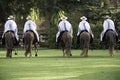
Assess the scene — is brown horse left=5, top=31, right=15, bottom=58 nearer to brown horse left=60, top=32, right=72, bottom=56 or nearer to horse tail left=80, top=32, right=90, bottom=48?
brown horse left=60, top=32, right=72, bottom=56

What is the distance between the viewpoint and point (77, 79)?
11.4 meters

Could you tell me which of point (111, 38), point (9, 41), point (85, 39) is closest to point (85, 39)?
point (85, 39)

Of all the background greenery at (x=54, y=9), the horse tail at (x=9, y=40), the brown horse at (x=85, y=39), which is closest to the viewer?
the horse tail at (x=9, y=40)

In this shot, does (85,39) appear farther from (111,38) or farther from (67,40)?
(111,38)

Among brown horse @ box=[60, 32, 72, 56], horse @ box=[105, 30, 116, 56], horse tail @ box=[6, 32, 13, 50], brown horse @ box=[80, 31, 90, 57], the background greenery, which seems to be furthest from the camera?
the background greenery

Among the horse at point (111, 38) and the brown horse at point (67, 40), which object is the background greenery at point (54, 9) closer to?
the brown horse at point (67, 40)

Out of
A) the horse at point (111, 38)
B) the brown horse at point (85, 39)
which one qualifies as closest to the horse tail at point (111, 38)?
the horse at point (111, 38)

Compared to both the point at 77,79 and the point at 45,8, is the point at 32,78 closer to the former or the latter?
the point at 77,79

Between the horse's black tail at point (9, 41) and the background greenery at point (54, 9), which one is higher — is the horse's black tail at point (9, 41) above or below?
below

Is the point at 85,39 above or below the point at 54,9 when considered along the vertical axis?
below

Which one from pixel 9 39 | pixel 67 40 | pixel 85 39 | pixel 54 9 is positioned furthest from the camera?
pixel 54 9

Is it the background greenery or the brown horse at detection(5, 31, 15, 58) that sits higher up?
the background greenery

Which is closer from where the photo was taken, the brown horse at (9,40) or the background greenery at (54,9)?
the brown horse at (9,40)

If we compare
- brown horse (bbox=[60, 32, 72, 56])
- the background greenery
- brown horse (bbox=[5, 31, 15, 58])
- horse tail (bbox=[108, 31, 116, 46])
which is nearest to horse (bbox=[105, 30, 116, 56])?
horse tail (bbox=[108, 31, 116, 46])
